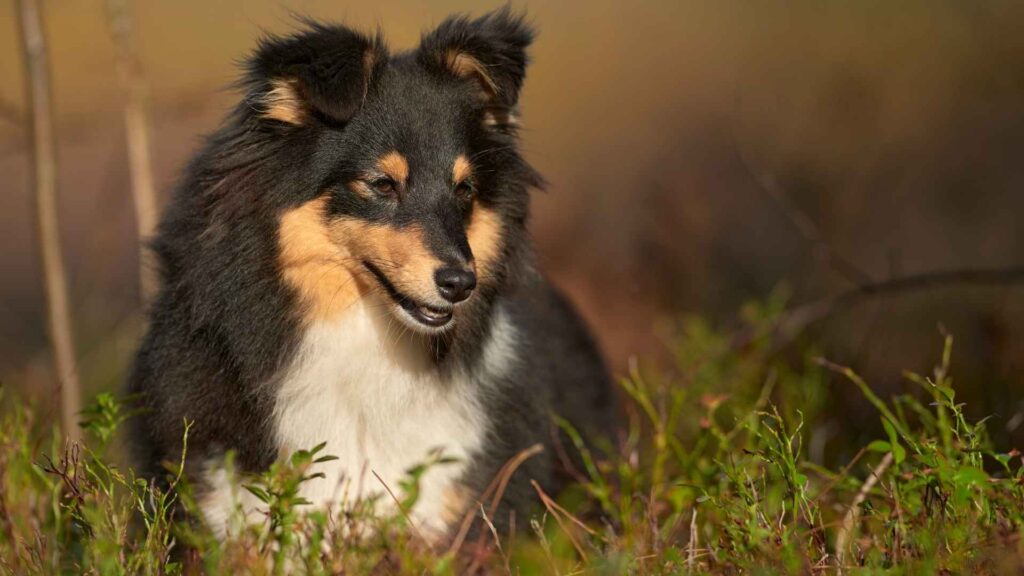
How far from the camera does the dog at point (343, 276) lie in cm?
373

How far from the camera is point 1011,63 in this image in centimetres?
687

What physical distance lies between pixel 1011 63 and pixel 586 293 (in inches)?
127

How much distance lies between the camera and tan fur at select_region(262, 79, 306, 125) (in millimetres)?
3760

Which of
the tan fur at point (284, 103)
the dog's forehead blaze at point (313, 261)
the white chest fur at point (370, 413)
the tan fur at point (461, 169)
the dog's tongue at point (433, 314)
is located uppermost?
the tan fur at point (284, 103)

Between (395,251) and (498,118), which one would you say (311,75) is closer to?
(395,251)

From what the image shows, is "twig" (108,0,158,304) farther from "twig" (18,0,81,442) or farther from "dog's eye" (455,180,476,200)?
"dog's eye" (455,180,476,200)

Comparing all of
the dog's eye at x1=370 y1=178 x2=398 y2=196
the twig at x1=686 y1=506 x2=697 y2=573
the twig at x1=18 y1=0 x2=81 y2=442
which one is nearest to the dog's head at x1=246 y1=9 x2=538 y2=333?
the dog's eye at x1=370 y1=178 x2=398 y2=196

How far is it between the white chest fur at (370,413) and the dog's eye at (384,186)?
41 cm

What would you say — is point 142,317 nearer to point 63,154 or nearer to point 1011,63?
point 1011,63

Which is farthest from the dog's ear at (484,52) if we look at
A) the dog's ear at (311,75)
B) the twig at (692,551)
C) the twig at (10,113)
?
the twig at (10,113)

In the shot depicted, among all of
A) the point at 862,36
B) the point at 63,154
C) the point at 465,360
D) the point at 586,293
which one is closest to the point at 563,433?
the point at 465,360

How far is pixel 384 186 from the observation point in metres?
3.80

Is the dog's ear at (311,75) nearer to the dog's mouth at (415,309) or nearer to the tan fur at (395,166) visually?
the tan fur at (395,166)

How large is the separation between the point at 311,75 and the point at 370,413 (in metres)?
1.16
